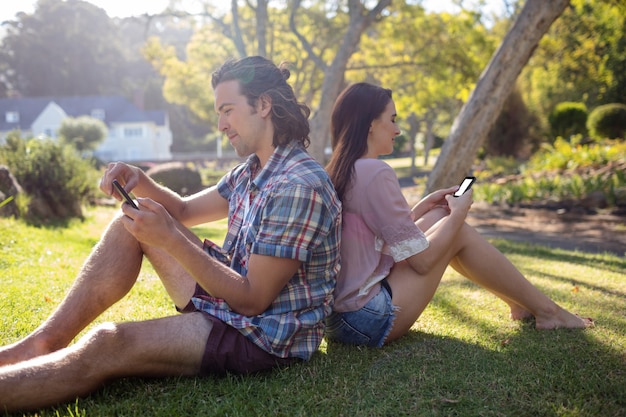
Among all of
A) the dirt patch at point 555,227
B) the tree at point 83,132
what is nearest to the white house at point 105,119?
the tree at point 83,132

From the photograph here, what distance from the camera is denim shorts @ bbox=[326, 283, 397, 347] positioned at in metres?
2.69

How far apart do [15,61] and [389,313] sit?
5484 centimetres

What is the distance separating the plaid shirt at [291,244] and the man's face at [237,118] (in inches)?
5.6

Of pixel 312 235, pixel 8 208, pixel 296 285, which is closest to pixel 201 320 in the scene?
pixel 296 285

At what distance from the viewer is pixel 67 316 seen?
2.37 meters

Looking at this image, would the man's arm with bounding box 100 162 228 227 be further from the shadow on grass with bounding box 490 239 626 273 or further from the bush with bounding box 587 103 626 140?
the bush with bounding box 587 103 626 140

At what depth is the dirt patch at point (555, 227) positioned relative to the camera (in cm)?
760

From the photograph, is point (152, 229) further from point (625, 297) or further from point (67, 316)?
point (625, 297)

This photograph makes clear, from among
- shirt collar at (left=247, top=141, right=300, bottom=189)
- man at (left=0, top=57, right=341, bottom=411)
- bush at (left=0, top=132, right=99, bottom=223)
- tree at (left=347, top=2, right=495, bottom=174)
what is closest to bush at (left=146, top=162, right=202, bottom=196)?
tree at (left=347, top=2, right=495, bottom=174)

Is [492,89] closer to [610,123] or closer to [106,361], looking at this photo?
[106,361]

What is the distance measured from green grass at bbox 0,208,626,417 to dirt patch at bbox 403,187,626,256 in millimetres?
3869

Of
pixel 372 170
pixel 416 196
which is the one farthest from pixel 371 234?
pixel 416 196

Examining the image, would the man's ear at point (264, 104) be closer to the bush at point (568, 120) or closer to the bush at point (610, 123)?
the bush at point (610, 123)

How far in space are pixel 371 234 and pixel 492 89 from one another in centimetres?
562
